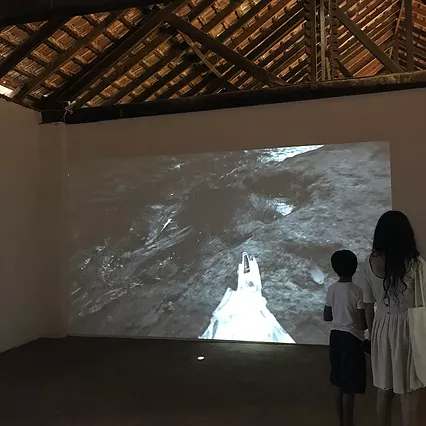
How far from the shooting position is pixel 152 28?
16.4 feet

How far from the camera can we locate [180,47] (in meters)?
5.59

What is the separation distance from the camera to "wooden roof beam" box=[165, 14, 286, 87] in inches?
195

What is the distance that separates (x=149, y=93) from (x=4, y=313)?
308cm

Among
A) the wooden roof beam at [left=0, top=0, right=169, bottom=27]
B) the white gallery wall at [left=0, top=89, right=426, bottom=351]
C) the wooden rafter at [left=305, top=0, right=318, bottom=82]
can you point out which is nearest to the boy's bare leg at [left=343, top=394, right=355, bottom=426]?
the wooden roof beam at [left=0, top=0, right=169, bottom=27]

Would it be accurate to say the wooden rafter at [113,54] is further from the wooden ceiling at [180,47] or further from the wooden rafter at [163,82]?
the wooden rafter at [163,82]

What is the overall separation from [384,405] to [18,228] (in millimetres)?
3930

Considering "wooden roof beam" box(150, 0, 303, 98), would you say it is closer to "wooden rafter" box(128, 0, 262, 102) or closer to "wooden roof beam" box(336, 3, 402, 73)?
"wooden rafter" box(128, 0, 262, 102)

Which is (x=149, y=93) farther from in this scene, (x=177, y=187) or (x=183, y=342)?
(x=183, y=342)

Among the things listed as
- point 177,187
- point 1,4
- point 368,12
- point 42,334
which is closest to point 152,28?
point 177,187

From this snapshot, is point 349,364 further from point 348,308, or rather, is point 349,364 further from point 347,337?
point 348,308

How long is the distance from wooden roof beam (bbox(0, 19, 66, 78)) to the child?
3.67 meters

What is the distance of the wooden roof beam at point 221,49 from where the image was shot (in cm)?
496

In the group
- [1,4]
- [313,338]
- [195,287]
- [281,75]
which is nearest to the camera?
[1,4]

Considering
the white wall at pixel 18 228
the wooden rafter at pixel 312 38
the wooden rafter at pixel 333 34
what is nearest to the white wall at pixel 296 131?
the wooden rafter at pixel 312 38
